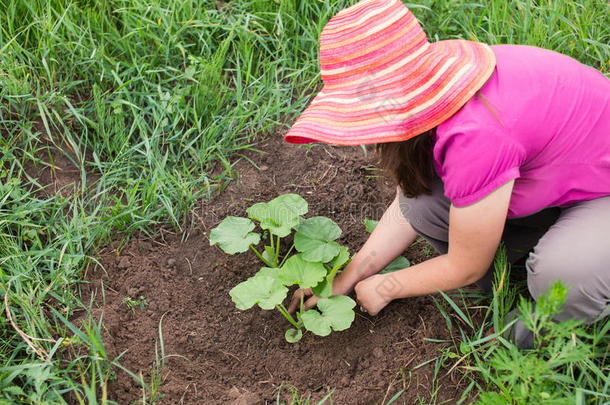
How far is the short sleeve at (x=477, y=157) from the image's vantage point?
1.49 meters

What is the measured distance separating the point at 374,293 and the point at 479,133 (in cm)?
64

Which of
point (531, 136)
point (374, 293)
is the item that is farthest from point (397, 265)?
point (531, 136)

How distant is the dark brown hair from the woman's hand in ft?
0.94

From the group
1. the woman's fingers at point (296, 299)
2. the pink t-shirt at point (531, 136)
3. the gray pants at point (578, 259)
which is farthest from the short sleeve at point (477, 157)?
the woman's fingers at point (296, 299)

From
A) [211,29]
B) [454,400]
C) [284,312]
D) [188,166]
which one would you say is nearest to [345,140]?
[284,312]

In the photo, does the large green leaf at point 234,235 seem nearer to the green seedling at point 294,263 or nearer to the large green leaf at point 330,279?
the green seedling at point 294,263

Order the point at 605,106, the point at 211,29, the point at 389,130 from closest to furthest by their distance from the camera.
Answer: the point at 389,130 → the point at 605,106 → the point at 211,29

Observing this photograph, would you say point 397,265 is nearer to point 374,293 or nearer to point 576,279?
point 374,293

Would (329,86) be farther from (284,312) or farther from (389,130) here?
(284,312)

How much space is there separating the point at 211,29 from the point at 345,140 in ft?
4.38

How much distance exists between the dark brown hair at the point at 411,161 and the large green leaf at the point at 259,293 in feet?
1.47

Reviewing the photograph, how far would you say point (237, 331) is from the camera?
2059 millimetres

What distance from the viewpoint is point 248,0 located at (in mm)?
2719

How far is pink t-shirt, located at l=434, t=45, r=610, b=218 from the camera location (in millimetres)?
1502
